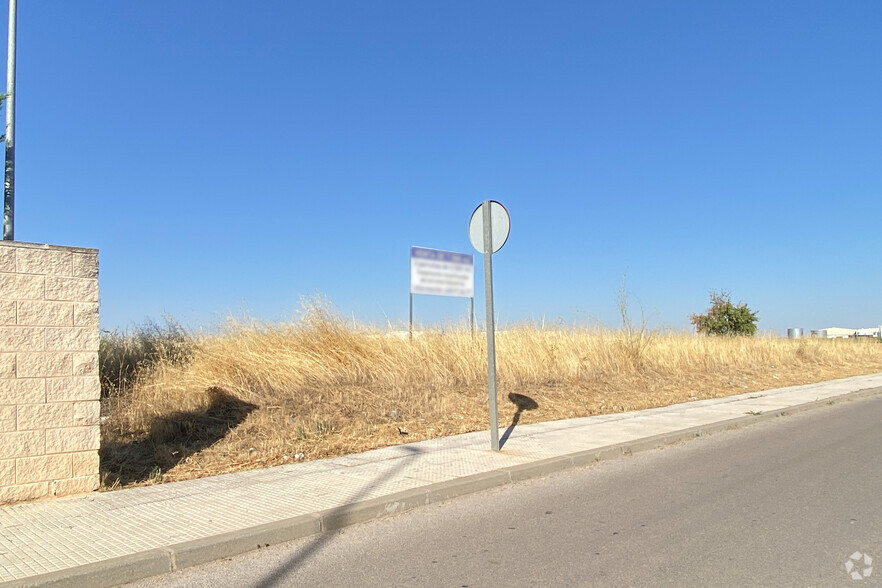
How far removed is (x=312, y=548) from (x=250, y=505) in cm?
108

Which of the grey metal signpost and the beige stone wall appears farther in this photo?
the grey metal signpost

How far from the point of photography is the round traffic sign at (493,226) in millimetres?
8633

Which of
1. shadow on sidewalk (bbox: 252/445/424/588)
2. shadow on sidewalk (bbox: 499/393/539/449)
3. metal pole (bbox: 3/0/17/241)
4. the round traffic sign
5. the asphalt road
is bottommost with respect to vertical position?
the asphalt road

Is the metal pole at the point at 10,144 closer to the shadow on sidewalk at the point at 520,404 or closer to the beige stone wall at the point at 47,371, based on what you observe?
the beige stone wall at the point at 47,371

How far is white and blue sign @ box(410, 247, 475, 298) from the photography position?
49.2 ft

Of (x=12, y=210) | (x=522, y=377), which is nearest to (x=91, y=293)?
(x=12, y=210)

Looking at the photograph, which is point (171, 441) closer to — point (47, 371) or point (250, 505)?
point (47, 371)

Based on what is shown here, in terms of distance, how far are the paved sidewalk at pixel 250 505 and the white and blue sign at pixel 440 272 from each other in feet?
18.3

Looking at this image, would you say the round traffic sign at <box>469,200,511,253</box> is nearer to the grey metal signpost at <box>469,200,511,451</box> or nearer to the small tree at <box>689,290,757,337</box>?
the grey metal signpost at <box>469,200,511,451</box>

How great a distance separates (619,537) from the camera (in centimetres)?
551

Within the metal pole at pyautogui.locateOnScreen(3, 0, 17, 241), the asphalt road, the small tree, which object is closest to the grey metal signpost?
the asphalt road

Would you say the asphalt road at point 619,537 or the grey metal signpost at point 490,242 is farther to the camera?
the grey metal signpost at point 490,242

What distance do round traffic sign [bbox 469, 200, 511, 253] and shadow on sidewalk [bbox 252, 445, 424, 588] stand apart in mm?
3078

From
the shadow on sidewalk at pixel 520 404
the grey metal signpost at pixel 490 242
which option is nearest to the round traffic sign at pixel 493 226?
the grey metal signpost at pixel 490 242
